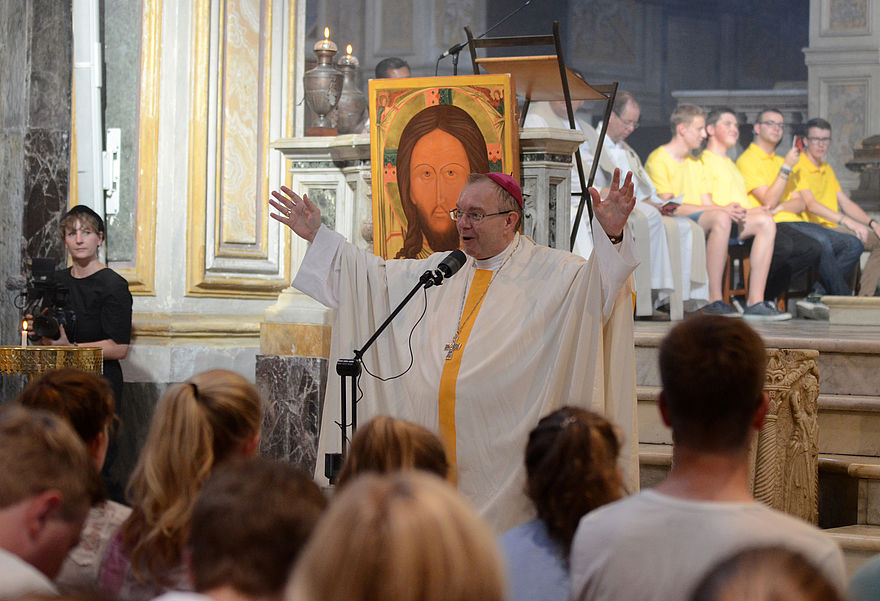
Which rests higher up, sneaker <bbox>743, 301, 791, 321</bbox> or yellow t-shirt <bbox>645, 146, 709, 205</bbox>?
yellow t-shirt <bbox>645, 146, 709, 205</bbox>

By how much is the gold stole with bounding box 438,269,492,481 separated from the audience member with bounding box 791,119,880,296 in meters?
6.80

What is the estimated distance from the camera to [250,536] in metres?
1.48

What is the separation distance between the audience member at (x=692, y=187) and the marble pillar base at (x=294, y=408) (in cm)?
573

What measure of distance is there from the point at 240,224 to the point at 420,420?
2.30 metres

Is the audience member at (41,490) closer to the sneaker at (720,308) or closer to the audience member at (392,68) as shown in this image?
the sneaker at (720,308)

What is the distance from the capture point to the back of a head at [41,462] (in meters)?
1.95

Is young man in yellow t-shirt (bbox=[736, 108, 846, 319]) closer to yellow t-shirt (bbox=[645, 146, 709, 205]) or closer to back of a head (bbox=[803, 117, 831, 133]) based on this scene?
back of a head (bbox=[803, 117, 831, 133])

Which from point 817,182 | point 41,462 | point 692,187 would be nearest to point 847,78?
point 817,182

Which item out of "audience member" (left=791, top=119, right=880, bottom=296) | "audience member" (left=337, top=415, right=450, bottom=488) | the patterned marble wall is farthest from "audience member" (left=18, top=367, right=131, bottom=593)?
the patterned marble wall

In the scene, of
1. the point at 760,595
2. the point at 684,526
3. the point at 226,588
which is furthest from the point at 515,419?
the point at 760,595

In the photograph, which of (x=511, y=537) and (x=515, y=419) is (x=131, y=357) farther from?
(x=511, y=537)

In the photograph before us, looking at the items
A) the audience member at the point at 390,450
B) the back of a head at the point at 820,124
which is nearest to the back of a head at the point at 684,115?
the back of a head at the point at 820,124

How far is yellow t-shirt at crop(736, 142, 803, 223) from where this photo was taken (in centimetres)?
1085

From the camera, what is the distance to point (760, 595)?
1172 millimetres
